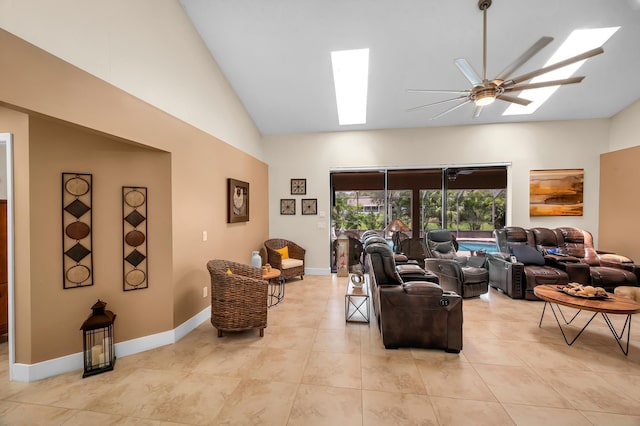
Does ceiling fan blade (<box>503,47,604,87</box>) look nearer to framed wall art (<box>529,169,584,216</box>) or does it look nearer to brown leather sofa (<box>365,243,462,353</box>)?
brown leather sofa (<box>365,243,462,353</box>)

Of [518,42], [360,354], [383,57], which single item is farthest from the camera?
[383,57]

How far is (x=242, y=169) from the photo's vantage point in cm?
486

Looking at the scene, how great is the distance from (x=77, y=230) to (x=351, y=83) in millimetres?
4450

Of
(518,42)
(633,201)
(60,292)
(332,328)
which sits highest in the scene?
(518,42)

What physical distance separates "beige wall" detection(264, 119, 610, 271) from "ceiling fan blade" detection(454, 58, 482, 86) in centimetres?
306

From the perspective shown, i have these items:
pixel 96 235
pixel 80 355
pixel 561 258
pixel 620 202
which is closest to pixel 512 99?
pixel 561 258

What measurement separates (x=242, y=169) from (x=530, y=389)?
4.76 meters

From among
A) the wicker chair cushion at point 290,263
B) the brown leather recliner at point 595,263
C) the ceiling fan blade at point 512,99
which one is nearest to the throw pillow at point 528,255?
the brown leather recliner at point 595,263

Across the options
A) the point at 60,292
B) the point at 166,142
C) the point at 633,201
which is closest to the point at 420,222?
the point at 633,201

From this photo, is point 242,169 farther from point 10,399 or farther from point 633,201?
point 633,201

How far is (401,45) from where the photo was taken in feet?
12.4

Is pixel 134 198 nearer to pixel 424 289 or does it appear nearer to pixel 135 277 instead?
pixel 135 277

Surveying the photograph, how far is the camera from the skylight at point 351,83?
4.17 metres

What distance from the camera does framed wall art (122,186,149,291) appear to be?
275 centimetres
